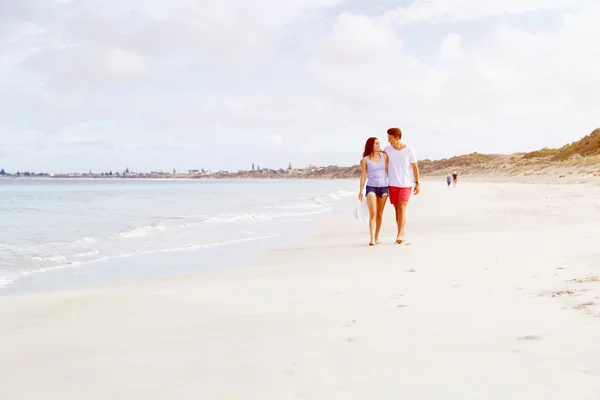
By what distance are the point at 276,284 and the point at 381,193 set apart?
4057 mm

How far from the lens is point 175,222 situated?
1636 cm

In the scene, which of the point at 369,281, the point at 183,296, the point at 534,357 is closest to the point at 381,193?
the point at 369,281

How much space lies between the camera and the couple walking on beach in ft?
29.2

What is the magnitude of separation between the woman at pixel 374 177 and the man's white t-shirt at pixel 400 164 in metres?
0.10

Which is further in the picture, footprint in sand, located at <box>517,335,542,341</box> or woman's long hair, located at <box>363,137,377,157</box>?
woman's long hair, located at <box>363,137,377,157</box>

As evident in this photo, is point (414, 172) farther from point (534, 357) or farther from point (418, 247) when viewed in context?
point (534, 357)

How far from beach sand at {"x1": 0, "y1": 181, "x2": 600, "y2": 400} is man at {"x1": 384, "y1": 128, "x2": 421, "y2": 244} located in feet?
8.57

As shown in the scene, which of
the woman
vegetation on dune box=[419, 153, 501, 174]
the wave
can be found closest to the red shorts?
the woman

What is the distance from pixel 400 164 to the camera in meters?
8.91

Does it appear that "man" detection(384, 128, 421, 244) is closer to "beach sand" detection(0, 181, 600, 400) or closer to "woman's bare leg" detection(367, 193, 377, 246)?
"woman's bare leg" detection(367, 193, 377, 246)

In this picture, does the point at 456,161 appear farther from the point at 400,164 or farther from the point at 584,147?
the point at 400,164

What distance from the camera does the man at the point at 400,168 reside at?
891 cm

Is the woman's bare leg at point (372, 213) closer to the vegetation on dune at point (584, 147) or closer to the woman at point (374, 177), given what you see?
the woman at point (374, 177)

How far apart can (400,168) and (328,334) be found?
19.4 feet
